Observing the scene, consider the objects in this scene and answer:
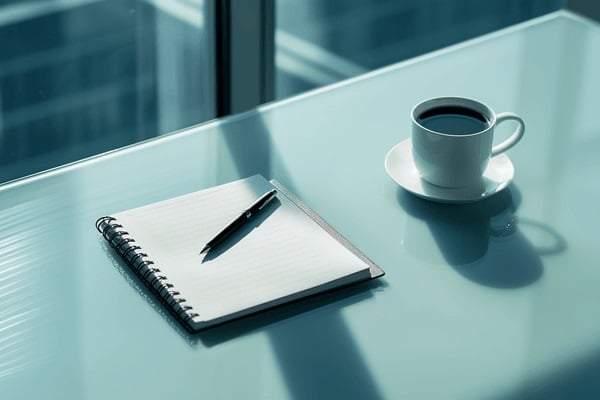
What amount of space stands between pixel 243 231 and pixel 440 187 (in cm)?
23

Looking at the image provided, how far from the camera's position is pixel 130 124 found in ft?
23.9

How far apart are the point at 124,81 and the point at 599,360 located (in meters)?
6.70

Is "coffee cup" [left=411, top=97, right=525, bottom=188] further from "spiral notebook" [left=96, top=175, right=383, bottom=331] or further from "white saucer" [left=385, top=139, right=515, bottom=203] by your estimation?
"spiral notebook" [left=96, top=175, right=383, bottom=331]

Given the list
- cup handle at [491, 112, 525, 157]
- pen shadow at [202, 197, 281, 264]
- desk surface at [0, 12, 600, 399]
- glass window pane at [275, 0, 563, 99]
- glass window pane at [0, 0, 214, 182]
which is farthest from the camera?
glass window pane at [275, 0, 563, 99]

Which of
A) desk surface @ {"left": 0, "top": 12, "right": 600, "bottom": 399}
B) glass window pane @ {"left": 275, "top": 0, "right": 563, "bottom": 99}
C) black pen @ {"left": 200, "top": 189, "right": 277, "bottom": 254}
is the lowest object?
glass window pane @ {"left": 275, "top": 0, "right": 563, "bottom": 99}

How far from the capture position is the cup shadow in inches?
40.1

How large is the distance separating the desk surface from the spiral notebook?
0.02m

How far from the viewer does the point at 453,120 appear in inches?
44.1

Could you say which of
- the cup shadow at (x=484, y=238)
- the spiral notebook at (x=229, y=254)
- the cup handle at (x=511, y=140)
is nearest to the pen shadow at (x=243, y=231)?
the spiral notebook at (x=229, y=254)

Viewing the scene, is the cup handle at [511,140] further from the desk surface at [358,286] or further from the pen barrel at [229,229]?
the pen barrel at [229,229]

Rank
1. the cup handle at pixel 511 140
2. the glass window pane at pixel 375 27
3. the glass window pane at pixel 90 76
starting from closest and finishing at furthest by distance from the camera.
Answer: the cup handle at pixel 511 140 → the glass window pane at pixel 90 76 → the glass window pane at pixel 375 27

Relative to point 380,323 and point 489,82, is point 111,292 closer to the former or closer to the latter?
point 380,323

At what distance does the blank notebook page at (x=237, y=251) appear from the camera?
37.7 inches

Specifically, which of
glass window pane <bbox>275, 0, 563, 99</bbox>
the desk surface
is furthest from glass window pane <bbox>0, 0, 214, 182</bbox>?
the desk surface
